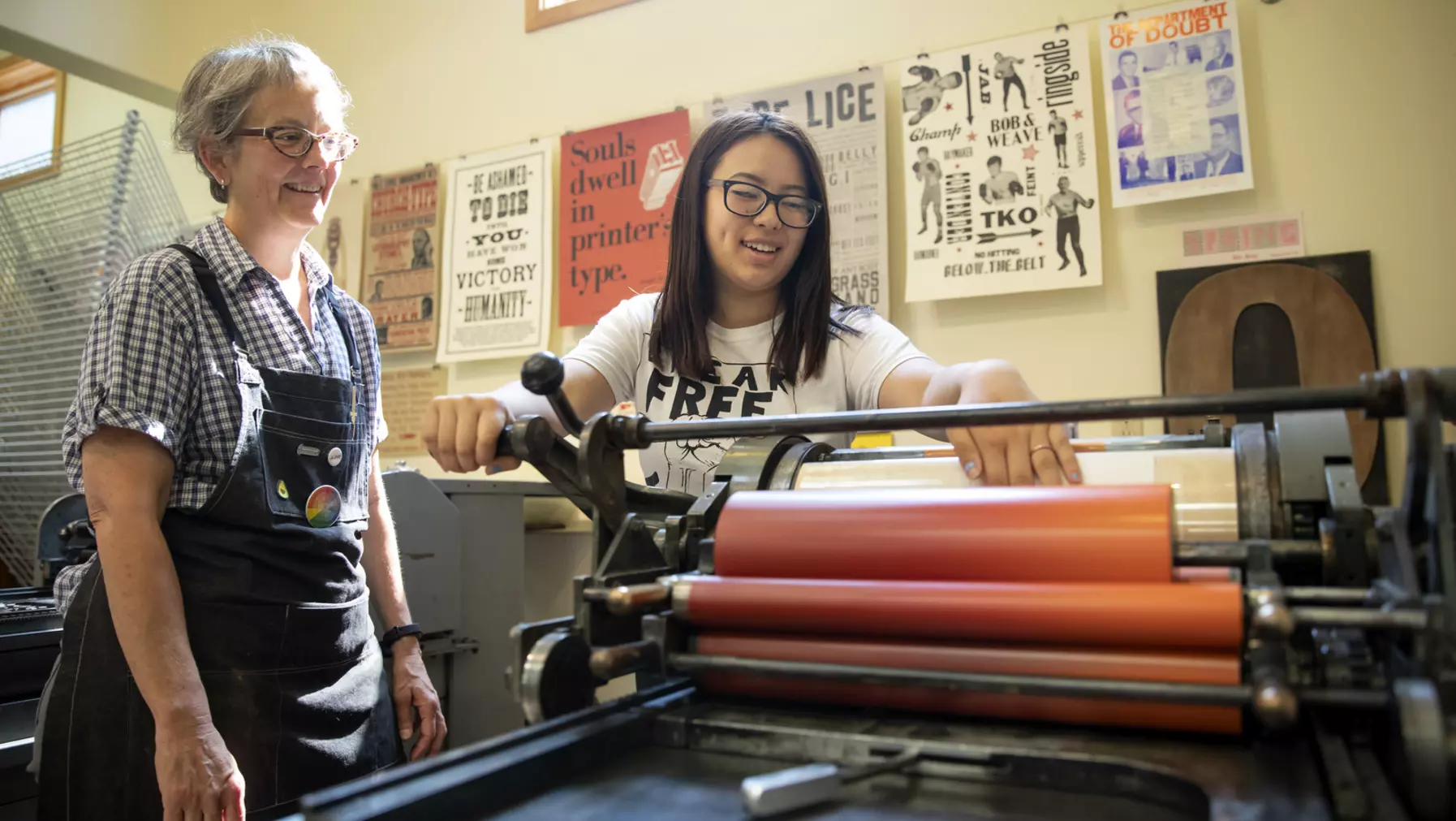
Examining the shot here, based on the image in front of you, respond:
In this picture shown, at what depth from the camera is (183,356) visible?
4.38 feet

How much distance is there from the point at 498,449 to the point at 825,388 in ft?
2.11

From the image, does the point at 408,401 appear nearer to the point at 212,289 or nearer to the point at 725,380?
the point at 212,289

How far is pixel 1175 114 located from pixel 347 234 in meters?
2.94

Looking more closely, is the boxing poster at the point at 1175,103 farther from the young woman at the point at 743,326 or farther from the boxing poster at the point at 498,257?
the boxing poster at the point at 498,257

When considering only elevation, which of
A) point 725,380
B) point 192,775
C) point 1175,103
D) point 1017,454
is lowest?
point 192,775

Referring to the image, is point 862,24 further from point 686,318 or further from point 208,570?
point 208,570

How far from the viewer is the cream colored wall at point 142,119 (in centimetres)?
431

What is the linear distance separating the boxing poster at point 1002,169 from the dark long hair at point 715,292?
1058 millimetres

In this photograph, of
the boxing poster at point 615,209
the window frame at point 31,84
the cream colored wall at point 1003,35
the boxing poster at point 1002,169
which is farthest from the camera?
the window frame at point 31,84

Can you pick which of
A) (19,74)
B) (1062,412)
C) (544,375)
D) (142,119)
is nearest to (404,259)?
(142,119)

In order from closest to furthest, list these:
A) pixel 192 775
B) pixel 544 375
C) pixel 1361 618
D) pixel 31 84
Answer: pixel 1361 618
pixel 544 375
pixel 192 775
pixel 31 84

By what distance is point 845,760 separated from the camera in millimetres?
704

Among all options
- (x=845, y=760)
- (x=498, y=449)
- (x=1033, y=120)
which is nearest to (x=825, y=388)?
(x=498, y=449)

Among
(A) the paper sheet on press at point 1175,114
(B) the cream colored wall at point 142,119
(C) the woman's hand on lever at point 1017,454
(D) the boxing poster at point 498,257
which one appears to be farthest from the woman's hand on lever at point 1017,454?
(B) the cream colored wall at point 142,119
